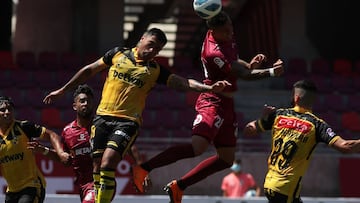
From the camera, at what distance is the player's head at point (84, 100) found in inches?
489

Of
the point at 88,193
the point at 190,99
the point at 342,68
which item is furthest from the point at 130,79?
the point at 342,68

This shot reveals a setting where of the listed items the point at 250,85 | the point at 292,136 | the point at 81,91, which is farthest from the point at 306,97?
the point at 250,85

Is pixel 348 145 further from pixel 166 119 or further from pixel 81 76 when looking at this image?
pixel 166 119

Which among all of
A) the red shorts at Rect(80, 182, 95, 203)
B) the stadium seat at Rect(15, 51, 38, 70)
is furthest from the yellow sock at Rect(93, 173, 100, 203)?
the stadium seat at Rect(15, 51, 38, 70)

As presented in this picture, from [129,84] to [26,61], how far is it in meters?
13.2

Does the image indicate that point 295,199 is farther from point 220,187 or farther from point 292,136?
point 220,187

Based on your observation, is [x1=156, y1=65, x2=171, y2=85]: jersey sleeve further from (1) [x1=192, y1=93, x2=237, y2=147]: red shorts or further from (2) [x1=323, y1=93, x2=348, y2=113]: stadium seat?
(2) [x1=323, y1=93, x2=348, y2=113]: stadium seat

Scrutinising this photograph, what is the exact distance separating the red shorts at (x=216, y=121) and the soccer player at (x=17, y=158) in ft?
5.13

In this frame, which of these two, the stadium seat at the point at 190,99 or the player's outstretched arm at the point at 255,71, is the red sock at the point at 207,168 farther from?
the stadium seat at the point at 190,99

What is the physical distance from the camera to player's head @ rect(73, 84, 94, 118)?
40.8 ft

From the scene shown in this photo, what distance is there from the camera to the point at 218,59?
11.8m

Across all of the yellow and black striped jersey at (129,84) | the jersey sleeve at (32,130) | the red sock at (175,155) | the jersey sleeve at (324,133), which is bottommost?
the red sock at (175,155)

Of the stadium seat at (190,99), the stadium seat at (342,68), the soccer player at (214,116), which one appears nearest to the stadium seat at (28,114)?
the stadium seat at (190,99)

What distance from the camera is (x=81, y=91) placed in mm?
12430
